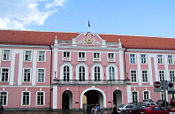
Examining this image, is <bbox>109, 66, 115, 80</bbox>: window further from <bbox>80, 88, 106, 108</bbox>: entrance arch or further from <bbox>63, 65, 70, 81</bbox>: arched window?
<bbox>63, 65, 70, 81</bbox>: arched window

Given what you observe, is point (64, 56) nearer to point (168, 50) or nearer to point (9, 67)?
point (9, 67)

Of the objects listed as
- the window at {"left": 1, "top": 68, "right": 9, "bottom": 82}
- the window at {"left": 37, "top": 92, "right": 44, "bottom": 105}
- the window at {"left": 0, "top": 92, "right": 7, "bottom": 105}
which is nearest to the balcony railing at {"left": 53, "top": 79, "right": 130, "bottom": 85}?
the window at {"left": 37, "top": 92, "right": 44, "bottom": 105}

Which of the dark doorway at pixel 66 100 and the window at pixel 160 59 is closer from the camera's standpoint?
the dark doorway at pixel 66 100

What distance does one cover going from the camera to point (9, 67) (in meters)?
35.7

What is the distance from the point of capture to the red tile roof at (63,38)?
1495 inches

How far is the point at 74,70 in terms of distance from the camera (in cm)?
3694

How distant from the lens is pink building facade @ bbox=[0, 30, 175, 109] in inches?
1380

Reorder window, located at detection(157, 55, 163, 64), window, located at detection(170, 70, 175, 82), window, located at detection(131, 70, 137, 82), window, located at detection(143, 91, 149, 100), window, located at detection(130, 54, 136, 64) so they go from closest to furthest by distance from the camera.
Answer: window, located at detection(143, 91, 149, 100), window, located at detection(131, 70, 137, 82), window, located at detection(130, 54, 136, 64), window, located at detection(170, 70, 175, 82), window, located at detection(157, 55, 163, 64)

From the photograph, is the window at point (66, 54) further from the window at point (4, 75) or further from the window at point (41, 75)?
the window at point (4, 75)

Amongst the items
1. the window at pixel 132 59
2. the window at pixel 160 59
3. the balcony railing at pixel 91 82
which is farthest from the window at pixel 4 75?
the window at pixel 160 59

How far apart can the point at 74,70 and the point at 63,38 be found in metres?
7.27

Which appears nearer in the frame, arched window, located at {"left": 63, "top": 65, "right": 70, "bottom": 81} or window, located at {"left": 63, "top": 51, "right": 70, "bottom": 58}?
arched window, located at {"left": 63, "top": 65, "right": 70, "bottom": 81}

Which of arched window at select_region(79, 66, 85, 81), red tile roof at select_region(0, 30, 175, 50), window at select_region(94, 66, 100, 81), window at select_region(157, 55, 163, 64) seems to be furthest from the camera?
window at select_region(157, 55, 163, 64)

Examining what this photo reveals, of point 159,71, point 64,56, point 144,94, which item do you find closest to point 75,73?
point 64,56
